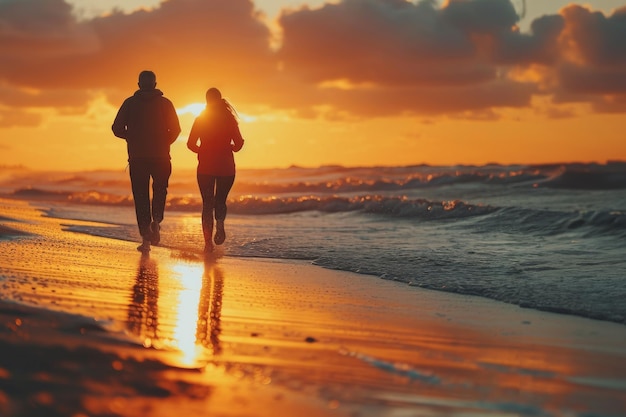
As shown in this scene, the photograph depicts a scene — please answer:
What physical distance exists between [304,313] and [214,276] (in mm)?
1992

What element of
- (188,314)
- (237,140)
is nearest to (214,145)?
(237,140)

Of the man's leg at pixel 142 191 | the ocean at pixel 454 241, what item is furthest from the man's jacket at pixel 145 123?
the ocean at pixel 454 241

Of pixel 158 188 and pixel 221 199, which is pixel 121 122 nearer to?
pixel 158 188

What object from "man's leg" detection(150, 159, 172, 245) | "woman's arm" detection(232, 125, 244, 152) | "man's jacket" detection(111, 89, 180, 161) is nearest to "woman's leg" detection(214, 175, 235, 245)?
"woman's arm" detection(232, 125, 244, 152)

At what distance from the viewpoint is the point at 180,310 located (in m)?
4.57

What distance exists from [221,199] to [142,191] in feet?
3.44

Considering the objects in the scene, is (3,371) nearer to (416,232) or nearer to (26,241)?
(26,241)

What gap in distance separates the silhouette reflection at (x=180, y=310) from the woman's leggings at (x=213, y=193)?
2246 millimetres

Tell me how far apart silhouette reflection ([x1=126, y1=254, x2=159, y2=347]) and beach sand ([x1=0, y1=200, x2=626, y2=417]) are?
0.02 metres

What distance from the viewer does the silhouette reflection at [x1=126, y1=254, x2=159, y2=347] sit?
3.71 metres

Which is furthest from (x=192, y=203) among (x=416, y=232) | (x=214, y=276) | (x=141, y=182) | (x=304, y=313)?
(x=304, y=313)

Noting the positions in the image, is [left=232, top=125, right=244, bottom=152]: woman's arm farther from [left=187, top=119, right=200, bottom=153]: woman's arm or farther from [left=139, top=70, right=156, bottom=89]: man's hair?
[left=139, top=70, right=156, bottom=89]: man's hair

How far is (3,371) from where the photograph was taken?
2.65 meters

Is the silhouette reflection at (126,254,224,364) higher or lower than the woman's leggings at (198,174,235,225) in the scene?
lower
